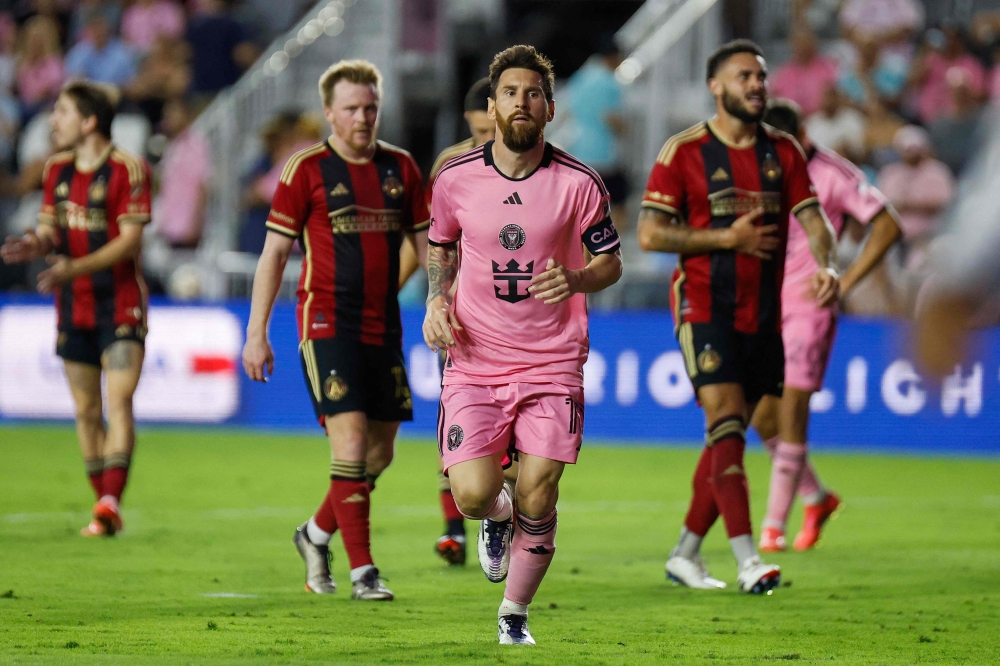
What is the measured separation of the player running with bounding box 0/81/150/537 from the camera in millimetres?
9078

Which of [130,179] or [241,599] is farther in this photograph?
[130,179]

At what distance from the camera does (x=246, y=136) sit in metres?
19.9

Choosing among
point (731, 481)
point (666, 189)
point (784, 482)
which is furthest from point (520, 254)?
point (784, 482)

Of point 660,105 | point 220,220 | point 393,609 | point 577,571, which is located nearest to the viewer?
point 393,609

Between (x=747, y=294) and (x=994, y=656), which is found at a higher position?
(x=747, y=294)

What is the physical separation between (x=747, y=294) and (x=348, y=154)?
1.99 meters

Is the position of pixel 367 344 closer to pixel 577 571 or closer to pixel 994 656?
pixel 577 571

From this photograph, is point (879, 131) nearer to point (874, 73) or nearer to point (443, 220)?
point (874, 73)

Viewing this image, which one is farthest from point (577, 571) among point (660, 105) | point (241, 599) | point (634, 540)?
point (660, 105)

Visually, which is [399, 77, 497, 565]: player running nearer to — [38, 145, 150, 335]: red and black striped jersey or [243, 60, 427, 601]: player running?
[243, 60, 427, 601]: player running

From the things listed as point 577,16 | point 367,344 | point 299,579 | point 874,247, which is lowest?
point 299,579

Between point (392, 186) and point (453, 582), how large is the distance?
6.28 ft

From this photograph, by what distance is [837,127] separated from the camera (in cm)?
1647

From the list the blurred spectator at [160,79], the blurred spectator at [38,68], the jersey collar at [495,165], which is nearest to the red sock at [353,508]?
the jersey collar at [495,165]
